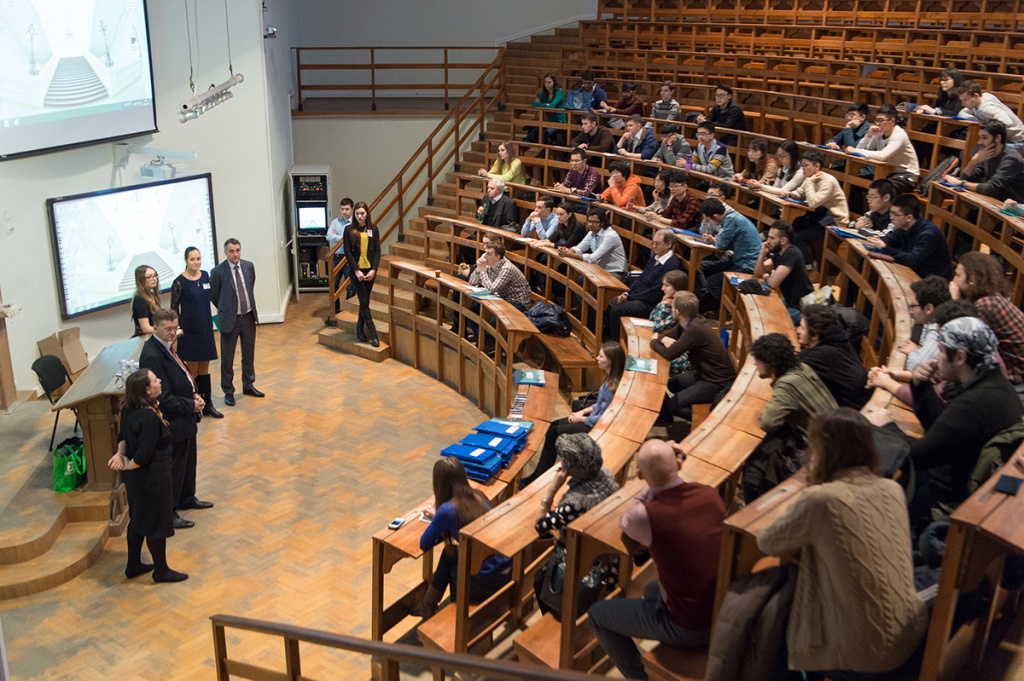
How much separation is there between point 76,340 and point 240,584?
3.58 metres

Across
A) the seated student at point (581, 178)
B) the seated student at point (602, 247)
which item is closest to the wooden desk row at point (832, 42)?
the seated student at point (581, 178)

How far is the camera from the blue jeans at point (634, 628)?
2957 millimetres

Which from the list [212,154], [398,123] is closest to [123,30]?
[212,154]

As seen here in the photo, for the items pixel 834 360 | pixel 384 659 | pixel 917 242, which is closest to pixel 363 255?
pixel 917 242

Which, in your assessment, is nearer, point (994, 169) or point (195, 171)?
point (994, 169)

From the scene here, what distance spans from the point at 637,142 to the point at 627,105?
1324 mm

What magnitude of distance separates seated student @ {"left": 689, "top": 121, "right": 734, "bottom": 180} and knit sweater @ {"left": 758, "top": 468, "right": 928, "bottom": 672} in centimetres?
604

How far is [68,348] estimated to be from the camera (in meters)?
7.48

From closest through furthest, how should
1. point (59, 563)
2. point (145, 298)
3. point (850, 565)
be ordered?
point (850, 565)
point (59, 563)
point (145, 298)

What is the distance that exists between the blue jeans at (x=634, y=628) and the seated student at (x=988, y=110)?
17.8ft

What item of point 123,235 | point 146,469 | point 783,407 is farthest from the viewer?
point 123,235

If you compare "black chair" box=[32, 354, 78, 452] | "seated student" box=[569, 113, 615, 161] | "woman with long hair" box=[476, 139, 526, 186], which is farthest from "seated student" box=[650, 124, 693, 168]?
"black chair" box=[32, 354, 78, 452]

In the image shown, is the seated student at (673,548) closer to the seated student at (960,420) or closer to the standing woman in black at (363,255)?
the seated student at (960,420)

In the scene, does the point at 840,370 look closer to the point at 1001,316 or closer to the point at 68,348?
the point at 1001,316
